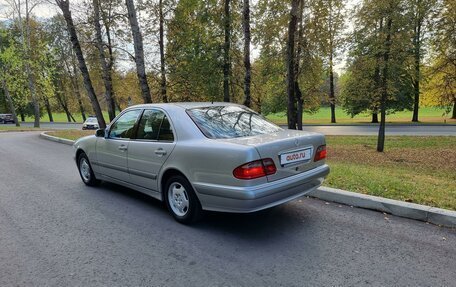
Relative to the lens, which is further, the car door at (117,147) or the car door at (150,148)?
the car door at (117,147)

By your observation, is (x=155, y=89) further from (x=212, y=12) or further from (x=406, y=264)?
(x=406, y=264)

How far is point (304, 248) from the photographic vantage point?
10.9 feet

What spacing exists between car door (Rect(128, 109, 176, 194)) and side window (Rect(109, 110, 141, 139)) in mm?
212

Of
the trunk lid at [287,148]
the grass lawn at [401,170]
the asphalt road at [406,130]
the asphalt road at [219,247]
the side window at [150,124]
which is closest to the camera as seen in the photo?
the asphalt road at [219,247]

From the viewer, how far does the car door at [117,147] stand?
16.1ft

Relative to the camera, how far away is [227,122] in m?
4.25

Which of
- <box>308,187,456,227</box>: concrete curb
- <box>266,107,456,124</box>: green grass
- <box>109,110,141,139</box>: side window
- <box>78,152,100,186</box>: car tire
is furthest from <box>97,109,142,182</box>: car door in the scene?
<box>266,107,456,124</box>: green grass

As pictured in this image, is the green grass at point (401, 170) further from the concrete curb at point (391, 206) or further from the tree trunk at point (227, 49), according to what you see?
the tree trunk at point (227, 49)

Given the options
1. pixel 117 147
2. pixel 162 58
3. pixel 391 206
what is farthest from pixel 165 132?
pixel 162 58

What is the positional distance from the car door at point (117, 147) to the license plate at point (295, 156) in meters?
2.52

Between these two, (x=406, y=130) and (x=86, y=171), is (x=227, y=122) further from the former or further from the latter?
(x=406, y=130)

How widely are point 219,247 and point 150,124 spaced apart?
216 centimetres

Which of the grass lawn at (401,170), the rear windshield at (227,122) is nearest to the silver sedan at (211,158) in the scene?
the rear windshield at (227,122)

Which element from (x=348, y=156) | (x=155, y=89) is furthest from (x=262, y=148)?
(x=155, y=89)
